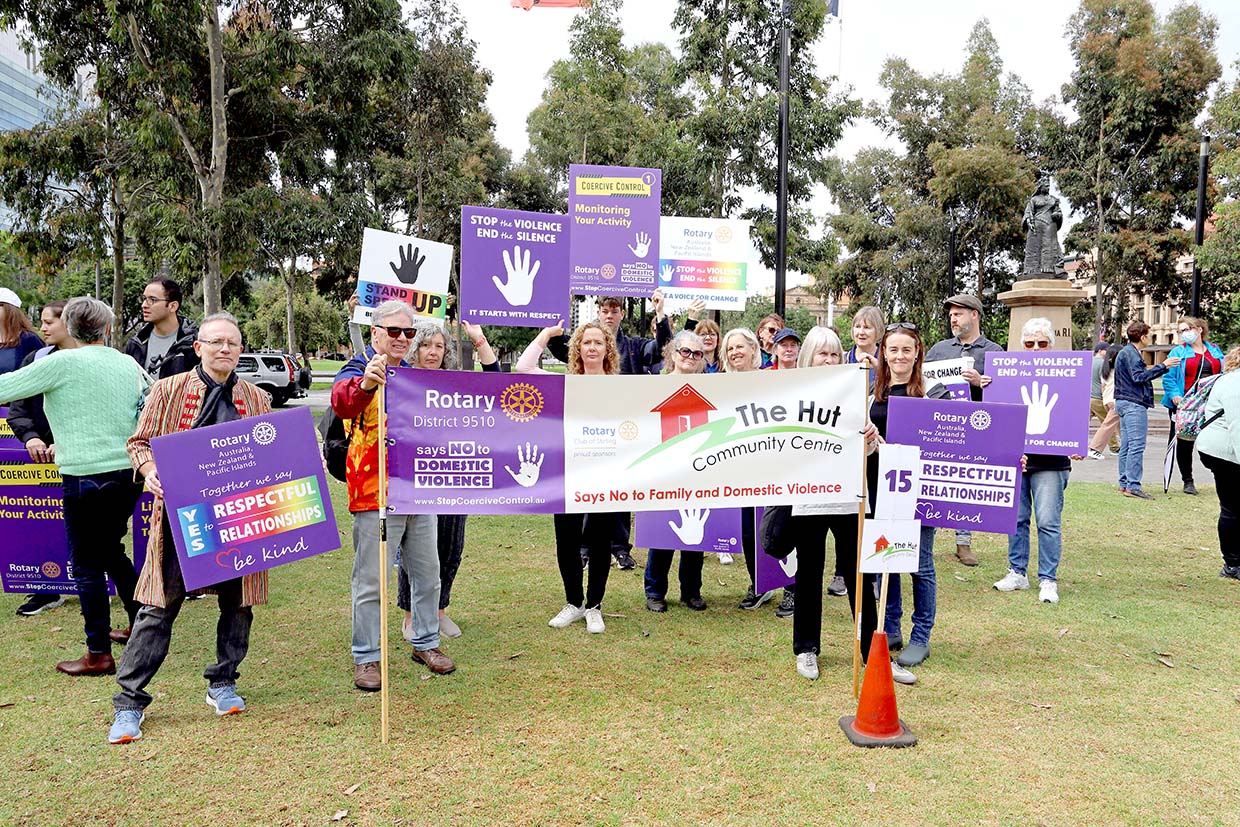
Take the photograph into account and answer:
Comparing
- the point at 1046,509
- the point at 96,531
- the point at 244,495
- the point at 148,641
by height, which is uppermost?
the point at 244,495

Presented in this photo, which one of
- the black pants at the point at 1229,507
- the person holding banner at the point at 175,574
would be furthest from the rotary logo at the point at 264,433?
the black pants at the point at 1229,507

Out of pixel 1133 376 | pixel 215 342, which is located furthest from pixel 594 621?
pixel 1133 376

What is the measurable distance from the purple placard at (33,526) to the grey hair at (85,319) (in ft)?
4.29

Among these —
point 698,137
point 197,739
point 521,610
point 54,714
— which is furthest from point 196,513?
point 698,137

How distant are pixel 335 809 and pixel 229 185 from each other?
1845 centimetres

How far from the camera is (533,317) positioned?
20.3 feet

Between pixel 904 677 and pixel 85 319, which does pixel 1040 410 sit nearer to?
pixel 904 677

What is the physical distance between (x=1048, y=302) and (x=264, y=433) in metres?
14.8

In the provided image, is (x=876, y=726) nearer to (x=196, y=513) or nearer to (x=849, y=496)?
(x=849, y=496)

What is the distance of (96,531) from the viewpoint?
4211 mm

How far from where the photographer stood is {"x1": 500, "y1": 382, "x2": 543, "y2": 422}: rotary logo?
388 cm

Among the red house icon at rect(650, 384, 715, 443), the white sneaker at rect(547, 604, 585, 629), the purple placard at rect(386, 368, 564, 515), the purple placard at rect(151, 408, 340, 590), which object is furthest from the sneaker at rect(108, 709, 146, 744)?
the red house icon at rect(650, 384, 715, 443)

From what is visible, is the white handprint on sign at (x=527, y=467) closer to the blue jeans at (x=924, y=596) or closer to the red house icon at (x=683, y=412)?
the red house icon at (x=683, y=412)

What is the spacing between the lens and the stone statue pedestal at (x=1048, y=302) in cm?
1454
